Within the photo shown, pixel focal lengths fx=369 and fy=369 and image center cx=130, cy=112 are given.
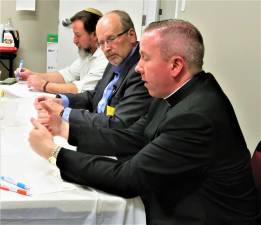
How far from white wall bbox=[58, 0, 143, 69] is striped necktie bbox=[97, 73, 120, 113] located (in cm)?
195

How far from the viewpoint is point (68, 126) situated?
132cm

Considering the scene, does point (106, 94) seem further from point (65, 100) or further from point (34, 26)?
→ point (34, 26)

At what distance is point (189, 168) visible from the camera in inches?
38.5

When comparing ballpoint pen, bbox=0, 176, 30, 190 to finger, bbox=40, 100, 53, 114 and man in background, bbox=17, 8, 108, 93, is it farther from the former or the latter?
man in background, bbox=17, 8, 108, 93

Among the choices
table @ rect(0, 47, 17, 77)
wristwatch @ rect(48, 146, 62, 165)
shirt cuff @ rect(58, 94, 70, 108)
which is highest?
wristwatch @ rect(48, 146, 62, 165)

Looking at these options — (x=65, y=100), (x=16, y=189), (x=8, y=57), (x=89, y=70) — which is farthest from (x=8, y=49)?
(x=16, y=189)

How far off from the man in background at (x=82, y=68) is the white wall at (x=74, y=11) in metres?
1.18

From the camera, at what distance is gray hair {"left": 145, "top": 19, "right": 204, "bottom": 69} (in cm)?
107

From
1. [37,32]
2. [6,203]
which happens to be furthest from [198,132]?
[37,32]

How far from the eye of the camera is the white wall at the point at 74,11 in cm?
374

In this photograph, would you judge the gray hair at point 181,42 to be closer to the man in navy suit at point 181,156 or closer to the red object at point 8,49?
the man in navy suit at point 181,156

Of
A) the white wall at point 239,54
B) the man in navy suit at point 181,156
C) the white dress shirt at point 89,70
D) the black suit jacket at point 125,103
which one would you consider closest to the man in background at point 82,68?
the white dress shirt at point 89,70

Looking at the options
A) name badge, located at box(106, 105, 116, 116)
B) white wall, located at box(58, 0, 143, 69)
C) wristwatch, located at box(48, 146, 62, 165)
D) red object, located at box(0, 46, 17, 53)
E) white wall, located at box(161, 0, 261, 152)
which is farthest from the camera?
red object, located at box(0, 46, 17, 53)

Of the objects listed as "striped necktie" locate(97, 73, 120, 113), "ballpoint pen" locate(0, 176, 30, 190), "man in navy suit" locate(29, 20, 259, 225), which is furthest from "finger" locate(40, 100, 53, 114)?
"ballpoint pen" locate(0, 176, 30, 190)
